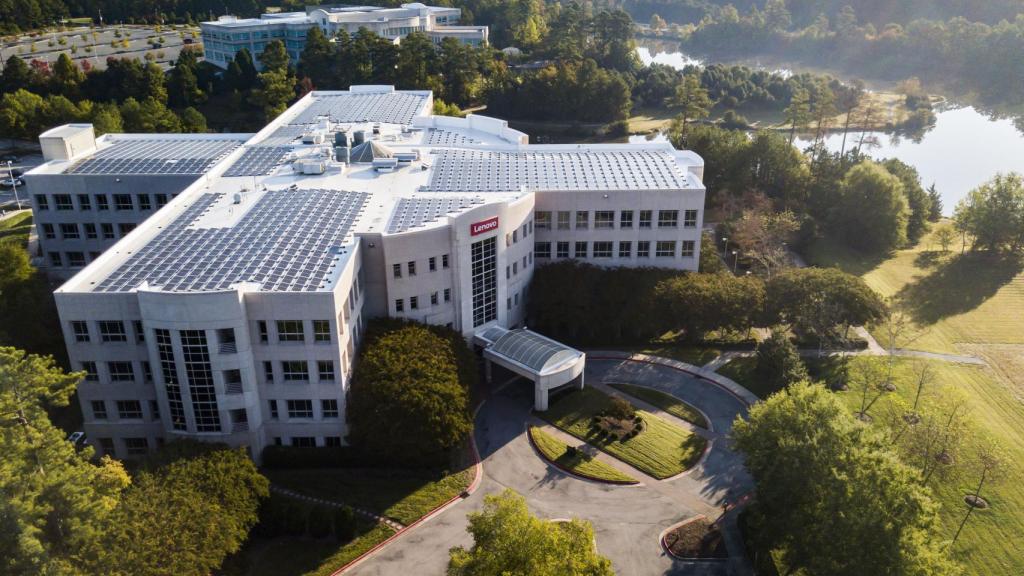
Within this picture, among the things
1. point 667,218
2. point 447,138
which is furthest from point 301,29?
point 667,218

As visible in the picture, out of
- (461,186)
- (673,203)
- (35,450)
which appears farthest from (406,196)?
(35,450)

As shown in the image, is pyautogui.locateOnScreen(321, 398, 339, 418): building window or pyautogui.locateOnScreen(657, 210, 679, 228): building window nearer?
pyautogui.locateOnScreen(321, 398, 339, 418): building window

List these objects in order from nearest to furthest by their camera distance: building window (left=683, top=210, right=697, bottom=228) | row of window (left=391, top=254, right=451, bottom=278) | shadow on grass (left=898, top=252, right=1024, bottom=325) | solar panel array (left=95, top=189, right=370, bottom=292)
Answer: solar panel array (left=95, top=189, right=370, bottom=292), row of window (left=391, top=254, right=451, bottom=278), building window (left=683, top=210, right=697, bottom=228), shadow on grass (left=898, top=252, right=1024, bottom=325)

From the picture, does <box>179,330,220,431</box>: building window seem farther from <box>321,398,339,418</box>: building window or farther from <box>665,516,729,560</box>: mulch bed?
<box>665,516,729,560</box>: mulch bed

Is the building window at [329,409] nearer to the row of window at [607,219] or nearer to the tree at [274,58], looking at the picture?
the row of window at [607,219]

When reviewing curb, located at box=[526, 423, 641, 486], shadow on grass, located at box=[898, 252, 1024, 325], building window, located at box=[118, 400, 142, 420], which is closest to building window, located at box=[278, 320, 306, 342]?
building window, located at box=[118, 400, 142, 420]

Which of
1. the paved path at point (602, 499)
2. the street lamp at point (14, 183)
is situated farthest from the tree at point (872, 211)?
the street lamp at point (14, 183)

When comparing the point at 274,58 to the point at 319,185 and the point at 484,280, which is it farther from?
the point at 484,280
